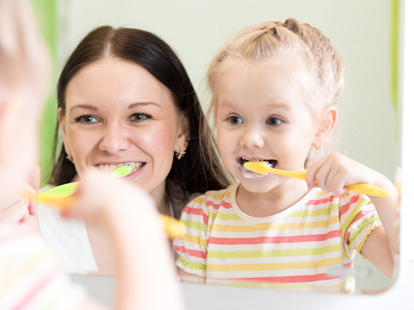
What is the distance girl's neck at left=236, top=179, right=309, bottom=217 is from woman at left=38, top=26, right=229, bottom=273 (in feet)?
0.16

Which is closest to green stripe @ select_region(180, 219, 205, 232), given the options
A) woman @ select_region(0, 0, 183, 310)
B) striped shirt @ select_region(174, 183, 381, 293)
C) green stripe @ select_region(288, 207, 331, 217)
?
striped shirt @ select_region(174, 183, 381, 293)

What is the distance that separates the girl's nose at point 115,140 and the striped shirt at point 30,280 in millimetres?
215

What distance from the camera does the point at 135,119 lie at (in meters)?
0.52

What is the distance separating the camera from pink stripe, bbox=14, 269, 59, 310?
0.27 m

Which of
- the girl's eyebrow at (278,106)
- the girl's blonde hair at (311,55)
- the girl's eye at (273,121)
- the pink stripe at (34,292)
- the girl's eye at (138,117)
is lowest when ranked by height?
the pink stripe at (34,292)

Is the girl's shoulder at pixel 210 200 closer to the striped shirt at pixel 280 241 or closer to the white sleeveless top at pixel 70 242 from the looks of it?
the striped shirt at pixel 280 241

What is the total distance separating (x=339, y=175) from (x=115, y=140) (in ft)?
0.85

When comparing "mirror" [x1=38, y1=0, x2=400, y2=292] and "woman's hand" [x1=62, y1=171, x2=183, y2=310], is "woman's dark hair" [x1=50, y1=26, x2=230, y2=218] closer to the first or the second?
"mirror" [x1=38, y1=0, x2=400, y2=292]

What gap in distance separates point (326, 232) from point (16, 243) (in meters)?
0.34

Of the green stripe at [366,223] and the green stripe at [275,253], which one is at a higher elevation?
the green stripe at [366,223]

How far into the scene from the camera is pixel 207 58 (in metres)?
0.53

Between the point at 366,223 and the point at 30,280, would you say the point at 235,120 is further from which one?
the point at 30,280

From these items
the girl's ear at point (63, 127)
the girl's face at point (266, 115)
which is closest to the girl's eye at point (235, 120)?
the girl's face at point (266, 115)

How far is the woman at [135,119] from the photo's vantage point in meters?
0.52
